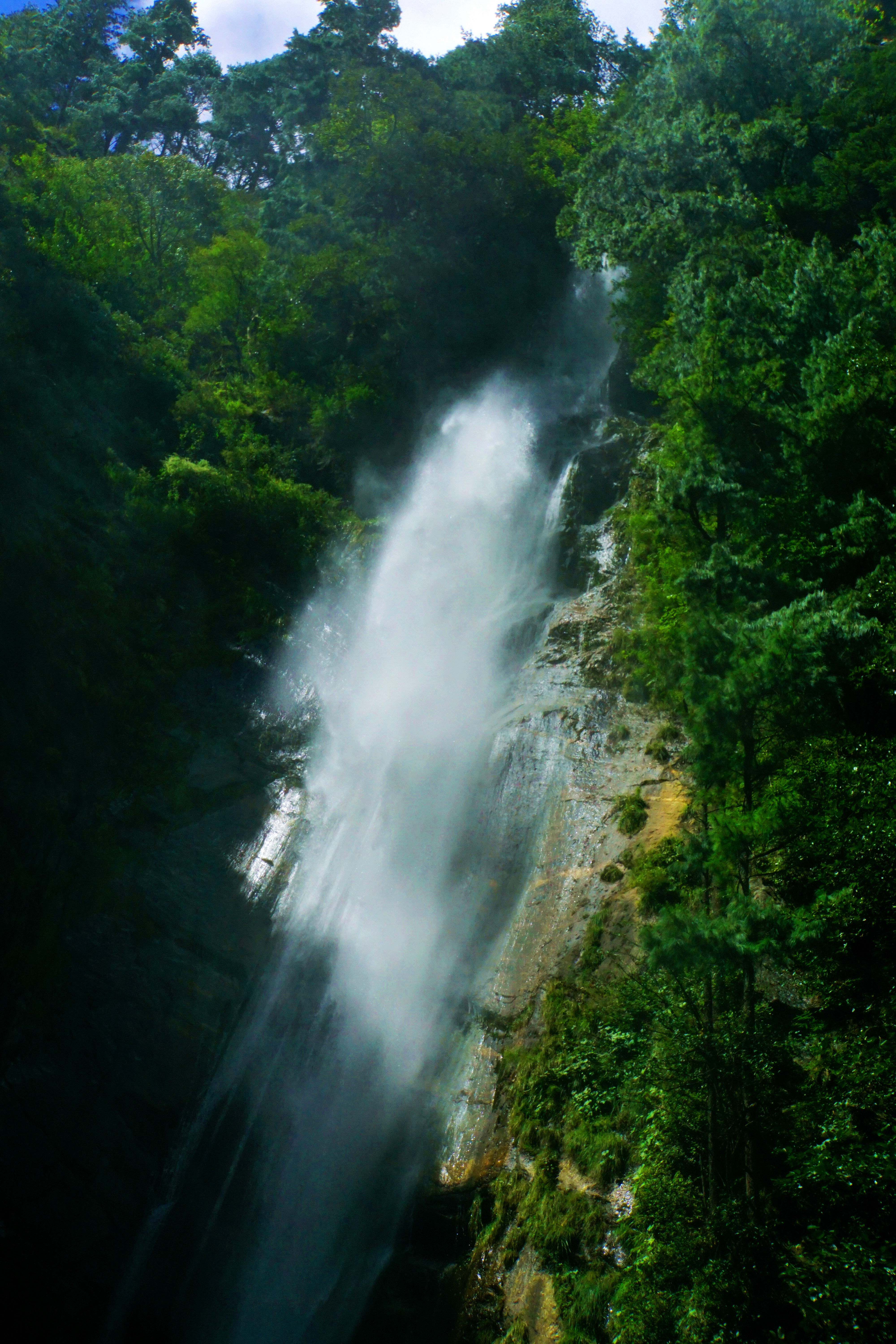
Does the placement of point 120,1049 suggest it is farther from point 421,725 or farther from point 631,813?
point 631,813

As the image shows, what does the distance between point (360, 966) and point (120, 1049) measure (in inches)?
154

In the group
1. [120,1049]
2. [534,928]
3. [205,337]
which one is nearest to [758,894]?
[534,928]

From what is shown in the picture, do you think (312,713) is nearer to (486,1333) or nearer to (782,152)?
(486,1333)

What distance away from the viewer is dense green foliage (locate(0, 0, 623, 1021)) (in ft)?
59.2

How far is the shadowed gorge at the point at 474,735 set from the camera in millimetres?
9398

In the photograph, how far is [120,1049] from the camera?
15.1m

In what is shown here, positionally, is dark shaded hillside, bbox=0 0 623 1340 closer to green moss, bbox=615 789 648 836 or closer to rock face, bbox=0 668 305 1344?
rock face, bbox=0 668 305 1344

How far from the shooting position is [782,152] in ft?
76.5

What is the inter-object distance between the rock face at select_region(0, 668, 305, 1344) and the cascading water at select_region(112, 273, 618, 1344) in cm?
51

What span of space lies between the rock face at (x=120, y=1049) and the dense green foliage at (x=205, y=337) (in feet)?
2.77

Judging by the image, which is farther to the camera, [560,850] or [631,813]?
[560,850]

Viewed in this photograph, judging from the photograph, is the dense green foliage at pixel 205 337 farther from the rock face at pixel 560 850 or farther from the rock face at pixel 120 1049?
the rock face at pixel 560 850

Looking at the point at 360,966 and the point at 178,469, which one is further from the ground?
the point at 178,469

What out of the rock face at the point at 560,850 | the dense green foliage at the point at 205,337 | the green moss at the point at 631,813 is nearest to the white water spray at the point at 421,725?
the rock face at the point at 560,850
